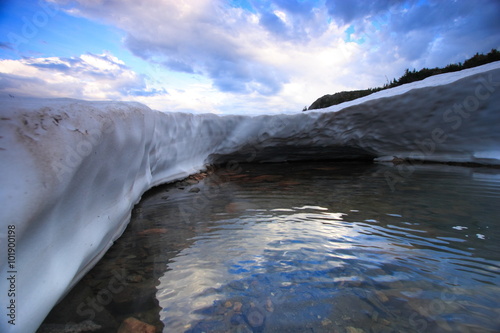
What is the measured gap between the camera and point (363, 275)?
155 cm

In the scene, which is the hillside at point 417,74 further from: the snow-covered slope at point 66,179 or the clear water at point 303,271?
the clear water at point 303,271

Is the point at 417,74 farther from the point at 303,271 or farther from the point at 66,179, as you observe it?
the point at 66,179

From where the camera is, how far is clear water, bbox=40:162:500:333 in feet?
3.99

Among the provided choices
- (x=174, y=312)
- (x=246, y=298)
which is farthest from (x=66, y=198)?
(x=246, y=298)

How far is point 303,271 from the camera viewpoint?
5.28 feet

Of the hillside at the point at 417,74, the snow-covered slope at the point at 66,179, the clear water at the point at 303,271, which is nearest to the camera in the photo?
the snow-covered slope at the point at 66,179

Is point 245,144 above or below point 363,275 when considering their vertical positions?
above

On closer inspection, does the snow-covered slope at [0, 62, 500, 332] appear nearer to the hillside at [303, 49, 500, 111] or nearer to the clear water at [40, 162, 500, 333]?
the clear water at [40, 162, 500, 333]

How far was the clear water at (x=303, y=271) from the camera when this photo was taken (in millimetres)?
1215

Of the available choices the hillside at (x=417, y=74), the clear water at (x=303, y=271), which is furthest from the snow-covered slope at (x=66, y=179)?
the hillside at (x=417, y=74)

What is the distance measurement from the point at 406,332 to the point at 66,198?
5.50 ft

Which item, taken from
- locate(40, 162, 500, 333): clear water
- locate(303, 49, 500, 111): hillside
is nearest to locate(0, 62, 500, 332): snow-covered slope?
locate(40, 162, 500, 333): clear water

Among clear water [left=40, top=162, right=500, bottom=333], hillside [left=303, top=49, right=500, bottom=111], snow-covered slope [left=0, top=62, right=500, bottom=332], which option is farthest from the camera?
hillside [left=303, top=49, right=500, bottom=111]

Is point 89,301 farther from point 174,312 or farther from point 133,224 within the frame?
point 133,224
